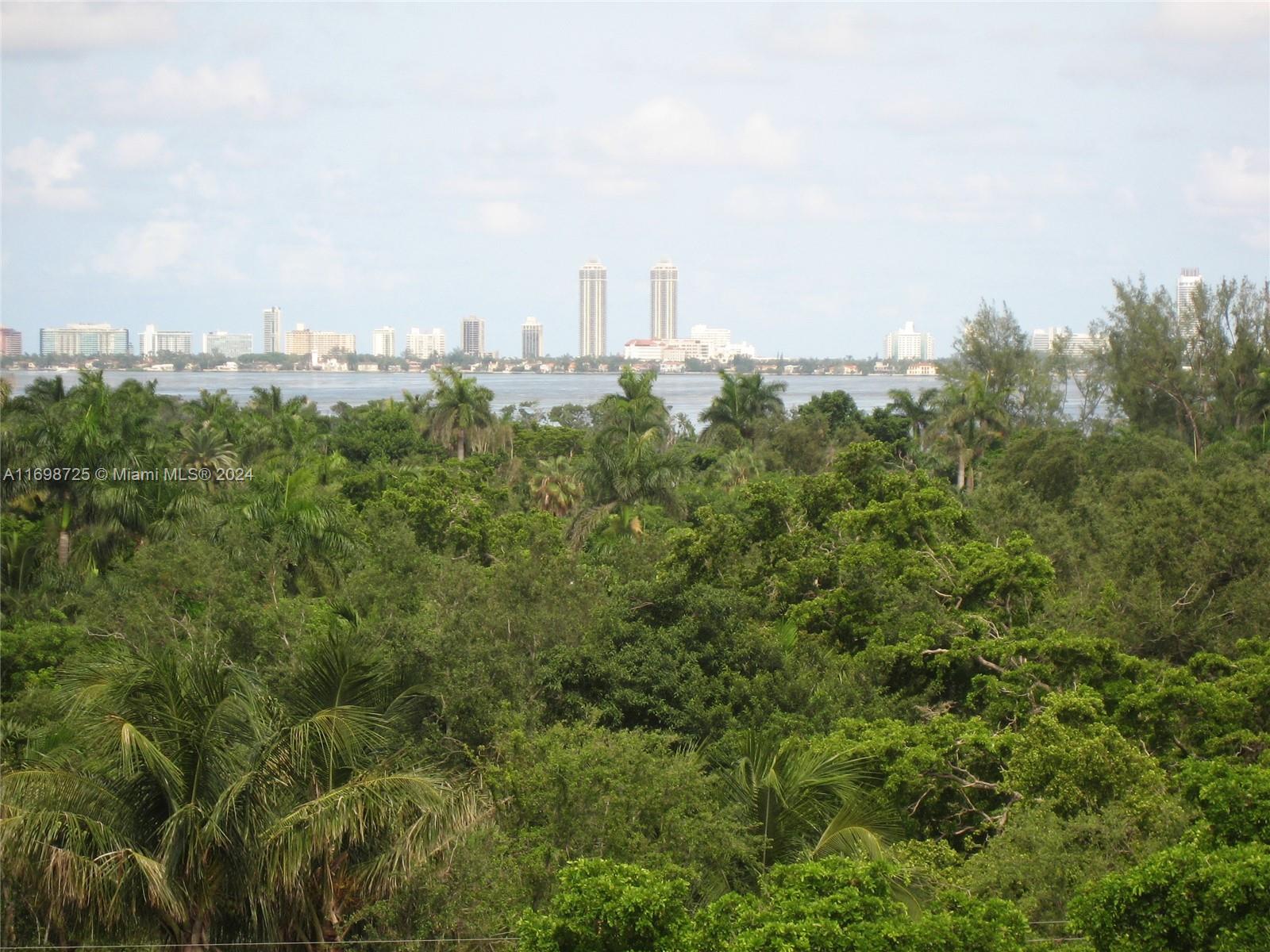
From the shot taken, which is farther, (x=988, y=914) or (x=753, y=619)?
(x=753, y=619)

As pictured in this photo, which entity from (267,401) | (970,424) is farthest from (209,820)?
(267,401)

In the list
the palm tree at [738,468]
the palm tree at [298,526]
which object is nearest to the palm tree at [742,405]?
the palm tree at [738,468]

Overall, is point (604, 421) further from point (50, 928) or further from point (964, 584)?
point (50, 928)

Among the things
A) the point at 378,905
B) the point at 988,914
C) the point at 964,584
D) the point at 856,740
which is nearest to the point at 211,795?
the point at 378,905

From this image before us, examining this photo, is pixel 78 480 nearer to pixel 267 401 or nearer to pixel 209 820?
pixel 209 820

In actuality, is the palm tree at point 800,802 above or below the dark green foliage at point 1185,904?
below

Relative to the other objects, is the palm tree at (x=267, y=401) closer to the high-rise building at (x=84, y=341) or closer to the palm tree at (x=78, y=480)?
the palm tree at (x=78, y=480)
